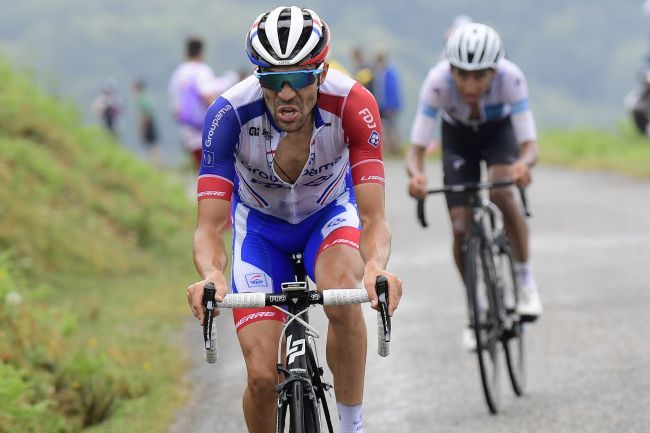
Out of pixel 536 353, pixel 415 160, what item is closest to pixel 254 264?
pixel 415 160

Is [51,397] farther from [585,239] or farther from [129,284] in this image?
[585,239]

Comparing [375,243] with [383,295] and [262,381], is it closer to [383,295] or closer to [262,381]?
[383,295]

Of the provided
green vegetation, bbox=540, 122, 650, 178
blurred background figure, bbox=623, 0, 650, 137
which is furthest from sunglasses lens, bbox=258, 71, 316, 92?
blurred background figure, bbox=623, 0, 650, 137

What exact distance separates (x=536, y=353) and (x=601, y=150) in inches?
619

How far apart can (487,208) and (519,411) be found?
142 centimetres

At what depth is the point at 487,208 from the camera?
8.08 metres

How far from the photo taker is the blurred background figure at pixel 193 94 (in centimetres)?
1442

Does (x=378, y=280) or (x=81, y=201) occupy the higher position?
(x=81, y=201)

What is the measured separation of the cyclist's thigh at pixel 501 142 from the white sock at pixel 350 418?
3394 mm

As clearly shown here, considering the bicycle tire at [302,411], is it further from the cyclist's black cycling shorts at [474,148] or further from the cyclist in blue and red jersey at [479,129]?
the cyclist's black cycling shorts at [474,148]

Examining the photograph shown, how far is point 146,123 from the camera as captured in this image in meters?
28.6

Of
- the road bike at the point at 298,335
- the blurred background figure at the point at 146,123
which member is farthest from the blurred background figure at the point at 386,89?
the road bike at the point at 298,335

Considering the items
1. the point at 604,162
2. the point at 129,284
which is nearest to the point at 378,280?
the point at 129,284

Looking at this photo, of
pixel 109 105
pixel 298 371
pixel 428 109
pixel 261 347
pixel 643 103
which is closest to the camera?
pixel 298 371
